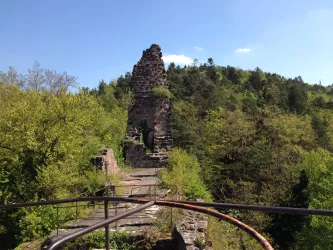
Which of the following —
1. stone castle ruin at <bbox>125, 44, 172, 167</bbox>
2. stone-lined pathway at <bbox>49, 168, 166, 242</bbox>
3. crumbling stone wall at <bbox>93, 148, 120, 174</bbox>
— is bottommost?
stone-lined pathway at <bbox>49, 168, 166, 242</bbox>

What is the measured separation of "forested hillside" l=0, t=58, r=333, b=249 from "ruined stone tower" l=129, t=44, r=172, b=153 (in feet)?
6.54

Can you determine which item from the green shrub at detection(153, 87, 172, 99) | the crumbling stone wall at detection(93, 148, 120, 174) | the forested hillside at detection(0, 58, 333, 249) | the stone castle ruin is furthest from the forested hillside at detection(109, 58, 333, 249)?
the green shrub at detection(153, 87, 172, 99)

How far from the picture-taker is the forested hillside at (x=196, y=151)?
13.5 meters

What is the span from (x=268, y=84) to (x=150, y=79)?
4456 cm

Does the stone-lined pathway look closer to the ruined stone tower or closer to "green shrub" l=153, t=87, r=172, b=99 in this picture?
the ruined stone tower

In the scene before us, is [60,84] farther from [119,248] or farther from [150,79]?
[119,248]

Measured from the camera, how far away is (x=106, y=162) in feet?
53.7

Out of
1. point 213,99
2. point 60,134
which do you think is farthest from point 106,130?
point 213,99

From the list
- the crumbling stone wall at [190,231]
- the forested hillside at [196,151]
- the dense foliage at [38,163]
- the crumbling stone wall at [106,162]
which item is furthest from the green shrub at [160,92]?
the crumbling stone wall at [190,231]

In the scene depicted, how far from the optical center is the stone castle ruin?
68.0 ft

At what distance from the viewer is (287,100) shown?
49.5 meters

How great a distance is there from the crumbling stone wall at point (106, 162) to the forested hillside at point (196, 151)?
1.66 feet

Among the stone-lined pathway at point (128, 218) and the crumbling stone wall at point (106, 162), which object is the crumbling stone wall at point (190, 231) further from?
the crumbling stone wall at point (106, 162)

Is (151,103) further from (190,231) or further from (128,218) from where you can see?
(190,231)
